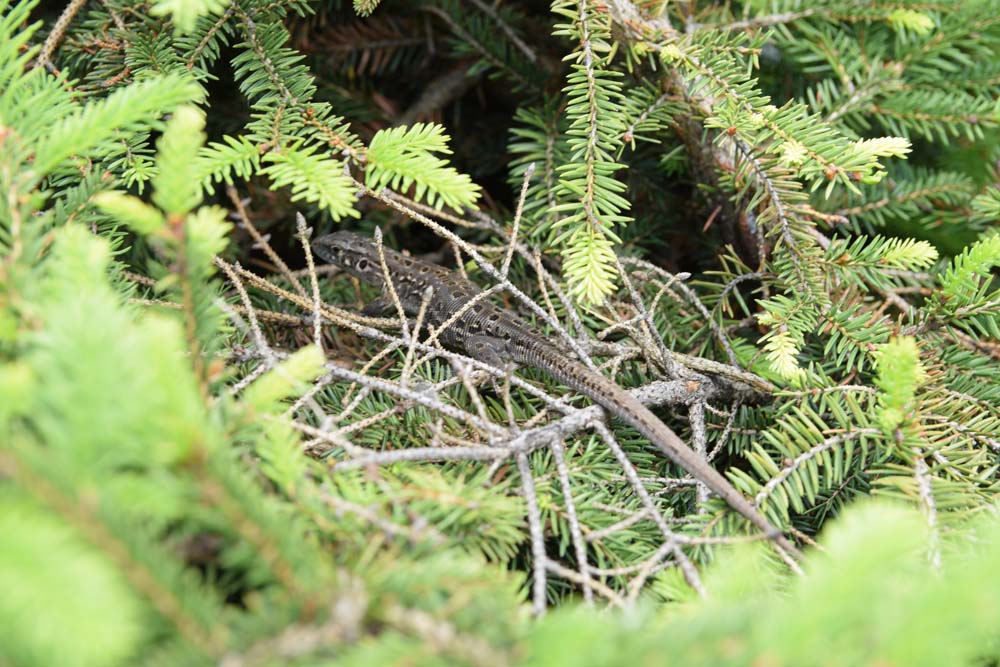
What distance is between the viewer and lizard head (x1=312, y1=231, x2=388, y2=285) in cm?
282

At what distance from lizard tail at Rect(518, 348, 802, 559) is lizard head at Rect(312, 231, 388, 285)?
1137 mm

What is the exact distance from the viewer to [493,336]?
2670 mm

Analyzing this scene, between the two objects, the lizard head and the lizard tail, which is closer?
the lizard tail

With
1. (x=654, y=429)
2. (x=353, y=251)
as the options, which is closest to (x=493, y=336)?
(x=353, y=251)

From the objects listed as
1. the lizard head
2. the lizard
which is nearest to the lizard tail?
the lizard

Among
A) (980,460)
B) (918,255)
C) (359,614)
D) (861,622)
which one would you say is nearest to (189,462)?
(359,614)

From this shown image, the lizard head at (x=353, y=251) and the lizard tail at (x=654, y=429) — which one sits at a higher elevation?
the lizard head at (x=353, y=251)

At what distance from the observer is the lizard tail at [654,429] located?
1461 mm

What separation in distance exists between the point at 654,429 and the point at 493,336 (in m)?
1.06

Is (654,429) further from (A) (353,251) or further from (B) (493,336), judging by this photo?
(A) (353,251)

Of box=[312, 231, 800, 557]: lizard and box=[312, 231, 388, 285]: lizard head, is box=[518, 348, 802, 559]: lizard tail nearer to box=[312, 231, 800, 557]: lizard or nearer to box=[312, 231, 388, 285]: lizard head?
box=[312, 231, 800, 557]: lizard

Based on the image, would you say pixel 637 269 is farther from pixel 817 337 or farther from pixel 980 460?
pixel 980 460

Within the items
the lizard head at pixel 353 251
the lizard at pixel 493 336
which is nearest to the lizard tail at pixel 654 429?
the lizard at pixel 493 336

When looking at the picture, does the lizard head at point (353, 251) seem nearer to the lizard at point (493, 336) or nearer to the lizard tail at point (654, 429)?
the lizard at point (493, 336)
